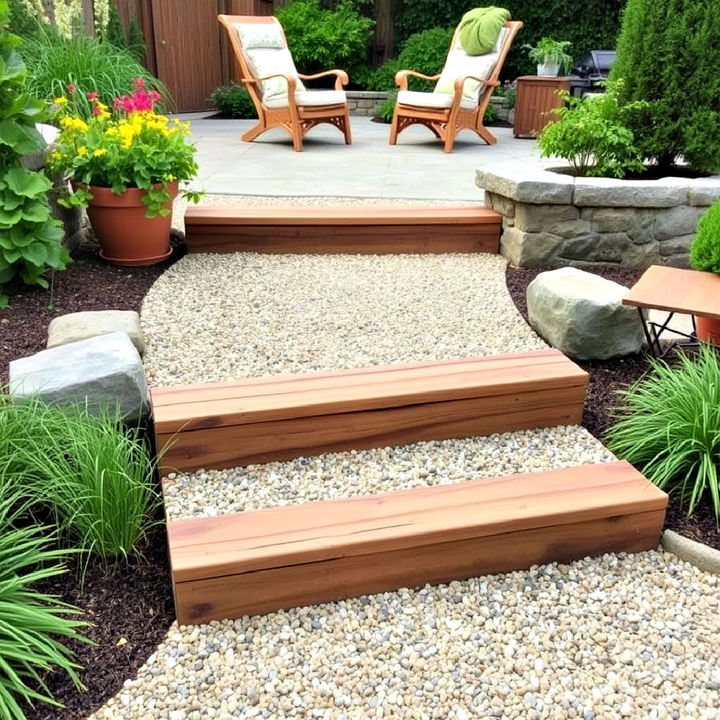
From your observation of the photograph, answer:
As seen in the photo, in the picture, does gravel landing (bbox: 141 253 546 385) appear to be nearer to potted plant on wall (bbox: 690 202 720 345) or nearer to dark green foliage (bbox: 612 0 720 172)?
potted plant on wall (bbox: 690 202 720 345)

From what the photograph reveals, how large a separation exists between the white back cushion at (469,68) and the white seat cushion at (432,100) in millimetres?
69

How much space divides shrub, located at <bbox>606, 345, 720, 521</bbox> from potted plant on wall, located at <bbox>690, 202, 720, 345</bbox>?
518 millimetres

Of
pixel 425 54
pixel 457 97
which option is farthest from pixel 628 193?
pixel 425 54

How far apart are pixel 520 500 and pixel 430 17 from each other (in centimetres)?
1008

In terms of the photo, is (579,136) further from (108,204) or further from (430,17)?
(430,17)

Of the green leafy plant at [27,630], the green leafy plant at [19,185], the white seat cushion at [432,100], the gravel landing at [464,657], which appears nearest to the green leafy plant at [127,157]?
the green leafy plant at [19,185]

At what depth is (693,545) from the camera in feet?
5.92

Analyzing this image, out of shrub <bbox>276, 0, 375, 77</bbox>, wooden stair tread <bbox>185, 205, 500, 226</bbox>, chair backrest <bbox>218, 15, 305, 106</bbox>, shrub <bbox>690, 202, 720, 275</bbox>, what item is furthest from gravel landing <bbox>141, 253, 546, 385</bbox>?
A: shrub <bbox>276, 0, 375, 77</bbox>

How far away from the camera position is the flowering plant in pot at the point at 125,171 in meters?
3.13

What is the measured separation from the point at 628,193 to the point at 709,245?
0.83 meters

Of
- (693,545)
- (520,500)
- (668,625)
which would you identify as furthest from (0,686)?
(693,545)

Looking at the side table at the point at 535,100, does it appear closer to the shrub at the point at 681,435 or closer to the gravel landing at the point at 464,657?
the shrub at the point at 681,435

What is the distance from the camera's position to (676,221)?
3566mm

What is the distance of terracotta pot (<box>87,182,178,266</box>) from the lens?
10.4 feet
